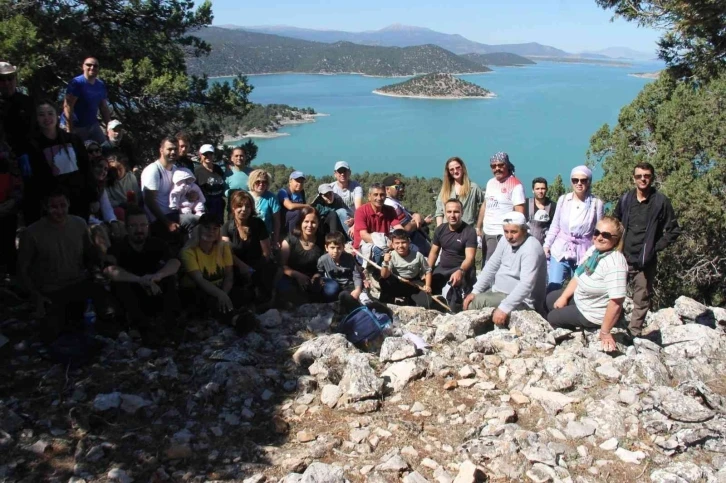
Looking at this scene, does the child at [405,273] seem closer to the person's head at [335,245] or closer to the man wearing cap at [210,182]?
the person's head at [335,245]

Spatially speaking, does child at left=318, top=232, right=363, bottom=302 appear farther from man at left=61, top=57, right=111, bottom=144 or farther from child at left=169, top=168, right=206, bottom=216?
man at left=61, top=57, right=111, bottom=144

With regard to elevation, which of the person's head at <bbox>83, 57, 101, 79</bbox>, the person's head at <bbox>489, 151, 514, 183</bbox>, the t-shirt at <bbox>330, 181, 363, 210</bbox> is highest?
the person's head at <bbox>83, 57, 101, 79</bbox>

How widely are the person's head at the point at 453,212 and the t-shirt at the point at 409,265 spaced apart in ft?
1.58

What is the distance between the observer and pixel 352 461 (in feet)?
11.5

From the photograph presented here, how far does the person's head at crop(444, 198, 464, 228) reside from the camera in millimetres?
6016

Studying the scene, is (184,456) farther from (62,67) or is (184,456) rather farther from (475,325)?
(62,67)

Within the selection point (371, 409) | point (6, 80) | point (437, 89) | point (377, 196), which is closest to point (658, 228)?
point (377, 196)

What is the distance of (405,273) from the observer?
6168 mm

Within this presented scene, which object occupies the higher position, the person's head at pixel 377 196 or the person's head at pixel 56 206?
the person's head at pixel 56 206

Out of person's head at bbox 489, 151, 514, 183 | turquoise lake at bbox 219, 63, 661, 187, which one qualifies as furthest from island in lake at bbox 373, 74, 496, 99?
person's head at bbox 489, 151, 514, 183

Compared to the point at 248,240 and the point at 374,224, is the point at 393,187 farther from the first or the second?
the point at 248,240

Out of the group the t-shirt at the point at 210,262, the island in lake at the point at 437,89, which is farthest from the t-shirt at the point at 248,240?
the island in lake at the point at 437,89

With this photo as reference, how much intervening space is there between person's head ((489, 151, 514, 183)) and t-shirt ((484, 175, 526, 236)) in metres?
0.05

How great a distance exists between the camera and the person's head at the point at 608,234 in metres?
4.56
